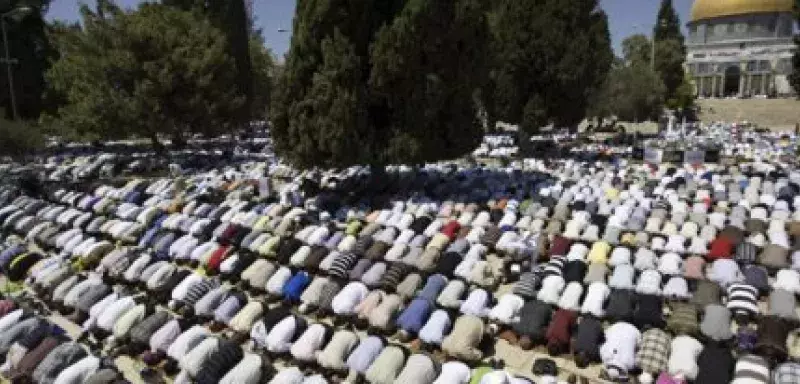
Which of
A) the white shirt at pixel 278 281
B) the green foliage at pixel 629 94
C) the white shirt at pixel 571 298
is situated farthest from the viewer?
the green foliage at pixel 629 94

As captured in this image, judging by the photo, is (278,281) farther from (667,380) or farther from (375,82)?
(375,82)

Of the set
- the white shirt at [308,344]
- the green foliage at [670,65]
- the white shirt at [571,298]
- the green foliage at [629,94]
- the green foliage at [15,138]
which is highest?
the green foliage at [670,65]

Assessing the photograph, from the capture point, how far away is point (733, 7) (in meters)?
74.0

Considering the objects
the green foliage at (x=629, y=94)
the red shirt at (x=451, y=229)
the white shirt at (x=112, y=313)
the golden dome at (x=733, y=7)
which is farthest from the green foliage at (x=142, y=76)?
the golden dome at (x=733, y=7)

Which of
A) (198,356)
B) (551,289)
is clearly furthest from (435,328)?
(198,356)

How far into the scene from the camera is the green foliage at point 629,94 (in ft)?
146

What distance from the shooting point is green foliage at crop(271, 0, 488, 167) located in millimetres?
19484

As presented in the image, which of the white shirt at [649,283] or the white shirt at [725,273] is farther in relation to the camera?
the white shirt at [725,273]

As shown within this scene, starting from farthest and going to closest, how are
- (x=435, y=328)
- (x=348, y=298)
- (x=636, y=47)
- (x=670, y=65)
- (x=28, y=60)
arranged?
1. (x=636, y=47)
2. (x=670, y=65)
3. (x=28, y=60)
4. (x=348, y=298)
5. (x=435, y=328)

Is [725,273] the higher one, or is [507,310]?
[725,273]

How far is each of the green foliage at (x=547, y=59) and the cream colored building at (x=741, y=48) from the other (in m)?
52.3

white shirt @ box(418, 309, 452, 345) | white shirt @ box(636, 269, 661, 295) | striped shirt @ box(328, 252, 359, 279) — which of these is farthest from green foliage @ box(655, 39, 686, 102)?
white shirt @ box(418, 309, 452, 345)

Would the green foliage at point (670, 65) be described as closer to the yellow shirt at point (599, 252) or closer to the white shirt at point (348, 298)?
the yellow shirt at point (599, 252)

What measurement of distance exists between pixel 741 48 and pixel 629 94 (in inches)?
1644
